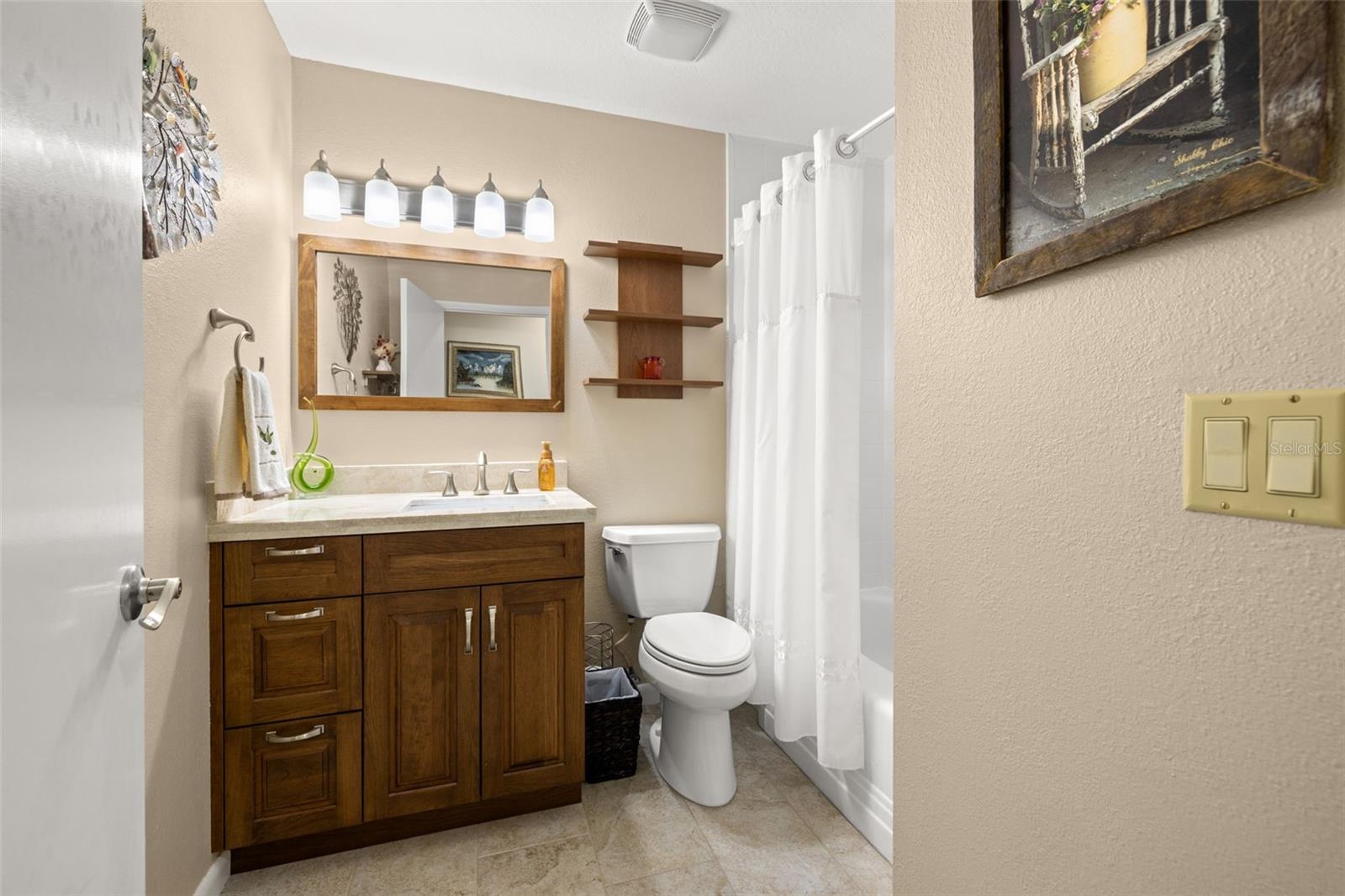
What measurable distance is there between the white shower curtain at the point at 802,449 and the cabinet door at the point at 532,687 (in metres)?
0.65

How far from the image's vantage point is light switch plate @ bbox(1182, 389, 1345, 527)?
45 cm

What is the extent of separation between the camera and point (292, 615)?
1.53 meters

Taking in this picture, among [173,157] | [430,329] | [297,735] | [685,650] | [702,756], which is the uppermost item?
[173,157]

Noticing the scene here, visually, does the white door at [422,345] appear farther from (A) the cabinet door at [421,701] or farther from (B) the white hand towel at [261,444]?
(A) the cabinet door at [421,701]

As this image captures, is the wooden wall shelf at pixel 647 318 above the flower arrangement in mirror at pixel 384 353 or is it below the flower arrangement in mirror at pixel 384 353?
above

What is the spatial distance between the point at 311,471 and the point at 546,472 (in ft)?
2.63

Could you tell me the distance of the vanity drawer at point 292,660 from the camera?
58.6 inches

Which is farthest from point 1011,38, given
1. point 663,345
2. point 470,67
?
point 470,67

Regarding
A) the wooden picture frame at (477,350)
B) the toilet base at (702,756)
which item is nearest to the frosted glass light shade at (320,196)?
the wooden picture frame at (477,350)

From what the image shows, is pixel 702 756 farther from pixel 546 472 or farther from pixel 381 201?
pixel 381 201

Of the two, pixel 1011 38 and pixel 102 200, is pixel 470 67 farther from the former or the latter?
pixel 1011 38

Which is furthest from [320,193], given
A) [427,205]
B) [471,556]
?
[471,556]

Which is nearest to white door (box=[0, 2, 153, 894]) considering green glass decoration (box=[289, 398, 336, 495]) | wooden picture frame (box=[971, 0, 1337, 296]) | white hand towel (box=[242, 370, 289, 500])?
white hand towel (box=[242, 370, 289, 500])

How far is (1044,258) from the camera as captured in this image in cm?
68
